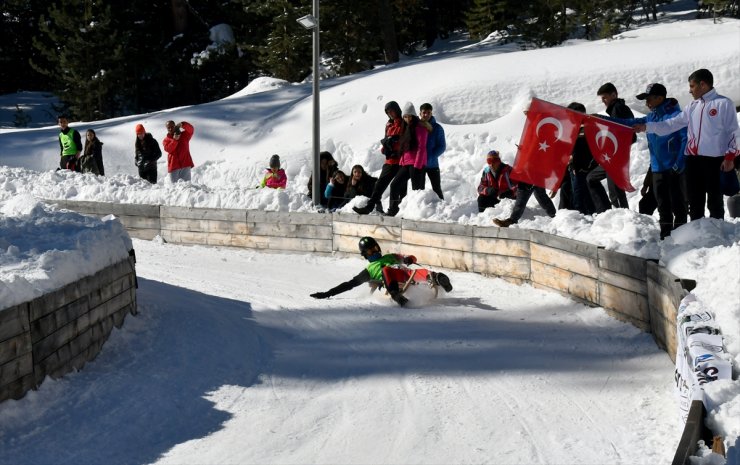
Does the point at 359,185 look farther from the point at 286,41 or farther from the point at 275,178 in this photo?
the point at 286,41

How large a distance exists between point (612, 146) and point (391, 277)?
285 cm

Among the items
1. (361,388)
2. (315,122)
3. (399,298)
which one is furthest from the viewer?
(315,122)

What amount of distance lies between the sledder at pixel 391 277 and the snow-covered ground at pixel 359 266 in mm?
201

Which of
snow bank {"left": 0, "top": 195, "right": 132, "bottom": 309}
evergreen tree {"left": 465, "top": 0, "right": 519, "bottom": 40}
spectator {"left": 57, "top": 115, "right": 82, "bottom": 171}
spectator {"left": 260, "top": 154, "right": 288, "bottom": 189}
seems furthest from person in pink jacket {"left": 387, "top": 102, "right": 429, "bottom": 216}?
evergreen tree {"left": 465, "top": 0, "right": 519, "bottom": 40}

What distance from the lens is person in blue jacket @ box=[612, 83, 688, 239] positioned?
875cm

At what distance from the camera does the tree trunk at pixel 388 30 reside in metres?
28.9

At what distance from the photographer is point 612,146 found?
33.6 ft

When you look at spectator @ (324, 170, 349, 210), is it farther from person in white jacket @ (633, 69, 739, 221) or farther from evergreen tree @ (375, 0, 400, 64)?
evergreen tree @ (375, 0, 400, 64)

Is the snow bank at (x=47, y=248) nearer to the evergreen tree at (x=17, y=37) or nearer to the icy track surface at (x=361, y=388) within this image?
the icy track surface at (x=361, y=388)

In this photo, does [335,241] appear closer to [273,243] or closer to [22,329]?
[273,243]

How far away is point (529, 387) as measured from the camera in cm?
691

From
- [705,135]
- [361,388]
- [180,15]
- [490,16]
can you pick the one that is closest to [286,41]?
[490,16]

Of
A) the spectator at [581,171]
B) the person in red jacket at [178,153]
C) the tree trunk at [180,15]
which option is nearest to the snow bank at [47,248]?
the spectator at [581,171]

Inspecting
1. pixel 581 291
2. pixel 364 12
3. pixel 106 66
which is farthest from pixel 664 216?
pixel 106 66
